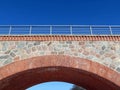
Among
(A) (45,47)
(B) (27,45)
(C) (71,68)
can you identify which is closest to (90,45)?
(C) (71,68)

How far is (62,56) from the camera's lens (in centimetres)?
1064

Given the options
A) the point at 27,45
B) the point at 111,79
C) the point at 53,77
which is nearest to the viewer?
the point at 111,79

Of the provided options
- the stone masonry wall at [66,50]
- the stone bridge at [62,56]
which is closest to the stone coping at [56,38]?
the stone bridge at [62,56]

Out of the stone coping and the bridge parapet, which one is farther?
the stone coping

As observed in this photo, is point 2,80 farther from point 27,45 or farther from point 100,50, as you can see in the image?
point 100,50

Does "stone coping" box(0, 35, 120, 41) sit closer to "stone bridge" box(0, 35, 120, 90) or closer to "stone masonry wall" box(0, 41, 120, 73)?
"stone bridge" box(0, 35, 120, 90)

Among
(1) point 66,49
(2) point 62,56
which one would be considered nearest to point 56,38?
(1) point 66,49

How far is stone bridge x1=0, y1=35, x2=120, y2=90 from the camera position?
10422 mm

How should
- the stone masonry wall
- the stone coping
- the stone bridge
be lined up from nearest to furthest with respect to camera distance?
the stone bridge, the stone masonry wall, the stone coping

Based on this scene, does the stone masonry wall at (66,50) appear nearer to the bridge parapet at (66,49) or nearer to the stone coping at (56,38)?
the bridge parapet at (66,49)

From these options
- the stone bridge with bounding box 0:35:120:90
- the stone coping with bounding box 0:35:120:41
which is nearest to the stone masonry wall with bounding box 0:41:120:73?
the stone bridge with bounding box 0:35:120:90

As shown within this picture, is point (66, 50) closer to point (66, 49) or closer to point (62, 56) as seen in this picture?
point (66, 49)

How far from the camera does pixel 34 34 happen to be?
1114 centimetres

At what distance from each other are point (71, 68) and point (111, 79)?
6.43ft
